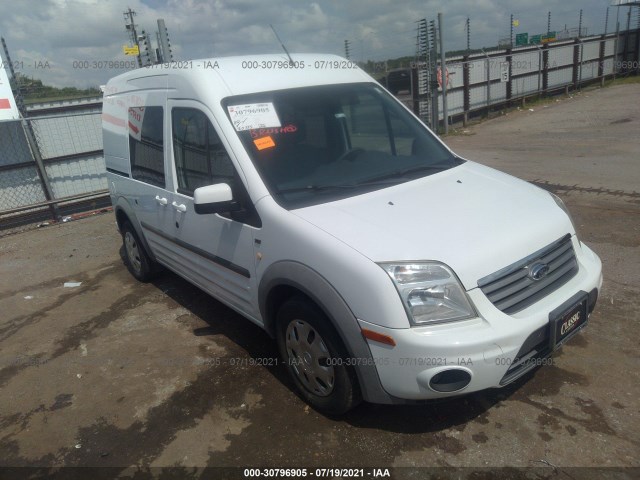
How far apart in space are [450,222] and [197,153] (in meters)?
1.93

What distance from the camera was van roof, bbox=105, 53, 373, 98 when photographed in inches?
134

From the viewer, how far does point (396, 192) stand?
3.07m

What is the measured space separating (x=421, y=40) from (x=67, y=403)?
12.1 meters

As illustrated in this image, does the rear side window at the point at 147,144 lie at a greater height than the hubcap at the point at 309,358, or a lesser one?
greater

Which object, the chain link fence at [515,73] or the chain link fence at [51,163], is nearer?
the chain link fence at [51,163]

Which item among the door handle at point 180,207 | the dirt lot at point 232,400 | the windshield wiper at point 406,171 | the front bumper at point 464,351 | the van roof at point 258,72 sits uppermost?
the van roof at point 258,72

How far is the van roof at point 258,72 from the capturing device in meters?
3.41

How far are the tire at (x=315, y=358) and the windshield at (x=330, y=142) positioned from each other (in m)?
0.66

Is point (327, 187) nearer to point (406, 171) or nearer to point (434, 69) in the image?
point (406, 171)

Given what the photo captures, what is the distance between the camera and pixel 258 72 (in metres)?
3.58

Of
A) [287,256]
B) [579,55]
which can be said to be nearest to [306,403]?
[287,256]

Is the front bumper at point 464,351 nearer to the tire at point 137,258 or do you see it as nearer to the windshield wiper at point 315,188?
the windshield wiper at point 315,188

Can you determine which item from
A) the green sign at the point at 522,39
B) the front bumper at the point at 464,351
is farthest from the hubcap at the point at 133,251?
the green sign at the point at 522,39

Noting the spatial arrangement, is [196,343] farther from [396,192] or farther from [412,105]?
[412,105]
